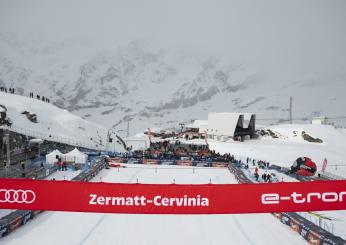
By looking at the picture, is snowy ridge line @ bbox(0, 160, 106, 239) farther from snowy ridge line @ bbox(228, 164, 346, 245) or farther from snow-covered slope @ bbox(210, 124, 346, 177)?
snow-covered slope @ bbox(210, 124, 346, 177)

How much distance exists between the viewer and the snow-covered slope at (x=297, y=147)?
42.8 meters

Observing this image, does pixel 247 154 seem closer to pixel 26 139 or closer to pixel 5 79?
pixel 26 139

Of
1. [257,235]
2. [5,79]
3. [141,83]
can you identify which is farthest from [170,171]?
[5,79]

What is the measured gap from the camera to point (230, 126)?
62969mm

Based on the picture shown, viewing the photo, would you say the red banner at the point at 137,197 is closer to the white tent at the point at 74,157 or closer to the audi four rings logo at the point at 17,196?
the audi four rings logo at the point at 17,196

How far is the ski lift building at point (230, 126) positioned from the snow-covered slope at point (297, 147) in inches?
137

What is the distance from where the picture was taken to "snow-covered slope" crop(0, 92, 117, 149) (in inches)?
1649

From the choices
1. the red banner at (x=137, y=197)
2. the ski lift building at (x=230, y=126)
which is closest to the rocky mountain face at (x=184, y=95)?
the ski lift building at (x=230, y=126)

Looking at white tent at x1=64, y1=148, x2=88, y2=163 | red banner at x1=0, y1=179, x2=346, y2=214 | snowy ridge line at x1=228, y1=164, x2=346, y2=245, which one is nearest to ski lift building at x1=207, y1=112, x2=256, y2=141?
white tent at x1=64, y1=148, x2=88, y2=163

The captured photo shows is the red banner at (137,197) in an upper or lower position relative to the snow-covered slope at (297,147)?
upper

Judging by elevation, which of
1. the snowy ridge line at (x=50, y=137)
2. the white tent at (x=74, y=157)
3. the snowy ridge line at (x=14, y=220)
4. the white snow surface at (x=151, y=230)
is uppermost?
the snowy ridge line at (x=50, y=137)

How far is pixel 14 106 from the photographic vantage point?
151 feet

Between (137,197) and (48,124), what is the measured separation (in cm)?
4216

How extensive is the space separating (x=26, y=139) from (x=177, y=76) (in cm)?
16580
